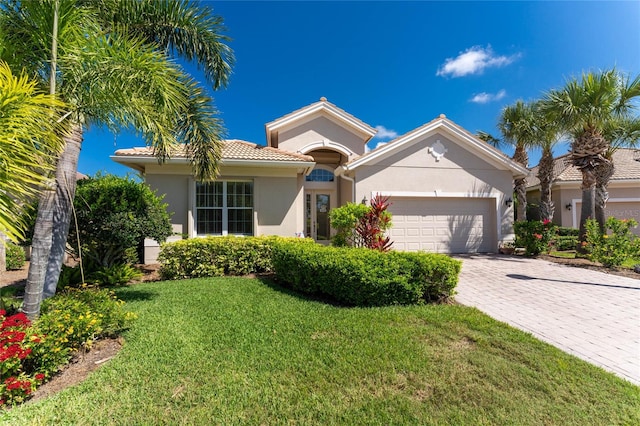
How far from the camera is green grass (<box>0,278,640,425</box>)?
2736 millimetres

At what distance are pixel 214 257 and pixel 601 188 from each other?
52.0 ft

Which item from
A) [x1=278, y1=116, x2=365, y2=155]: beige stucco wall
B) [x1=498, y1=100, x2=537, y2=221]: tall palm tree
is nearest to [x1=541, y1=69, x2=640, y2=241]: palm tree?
[x1=498, y1=100, x2=537, y2=221]: tall palm tree

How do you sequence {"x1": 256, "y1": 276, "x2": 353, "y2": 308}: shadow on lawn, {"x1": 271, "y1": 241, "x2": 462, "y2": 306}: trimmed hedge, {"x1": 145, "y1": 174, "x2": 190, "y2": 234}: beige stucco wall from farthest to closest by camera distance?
{"x1": 145, "y1": 174, "x2": 190, "y2": 234}: beige stucco wall → {"x1": 256, "y1": 276, "x2": 353, "y2": 308}: shadow on lawn → {"x1": 271, "y1": 241, "x2": 462, "y2": 306}: trimmed hedge

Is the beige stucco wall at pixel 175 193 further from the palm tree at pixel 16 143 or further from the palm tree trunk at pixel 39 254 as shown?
the palm tree at pixel 16 143

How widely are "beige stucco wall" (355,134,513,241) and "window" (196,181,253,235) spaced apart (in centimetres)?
471

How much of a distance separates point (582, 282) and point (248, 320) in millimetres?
9043

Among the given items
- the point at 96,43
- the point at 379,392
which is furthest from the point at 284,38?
the point at 379,392

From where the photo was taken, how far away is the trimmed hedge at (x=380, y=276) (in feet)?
18.3

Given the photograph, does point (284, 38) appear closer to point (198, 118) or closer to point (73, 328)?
point (198, 118)

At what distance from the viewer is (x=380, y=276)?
18.4 ft

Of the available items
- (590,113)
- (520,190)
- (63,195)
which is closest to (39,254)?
(63,195)

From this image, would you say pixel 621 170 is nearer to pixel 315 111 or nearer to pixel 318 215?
pixel 318 215

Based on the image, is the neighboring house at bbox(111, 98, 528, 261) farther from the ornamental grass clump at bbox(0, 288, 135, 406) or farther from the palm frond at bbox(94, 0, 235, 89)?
the ornamental grass clump at bbox(0, 288, 135, 406)

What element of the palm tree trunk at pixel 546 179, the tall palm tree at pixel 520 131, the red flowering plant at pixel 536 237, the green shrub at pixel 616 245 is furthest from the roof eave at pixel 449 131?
the green shrub at pixel 616 245
